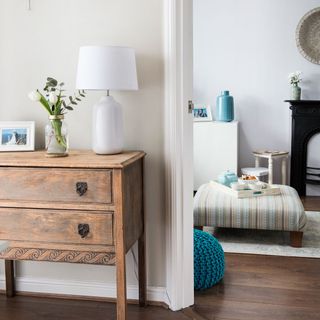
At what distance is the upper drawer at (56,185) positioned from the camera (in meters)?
2.07

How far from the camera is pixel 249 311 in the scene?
249 cm

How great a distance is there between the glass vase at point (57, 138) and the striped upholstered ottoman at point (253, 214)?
1.59 m

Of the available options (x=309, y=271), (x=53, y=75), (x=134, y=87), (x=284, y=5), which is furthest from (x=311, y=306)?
(x=284, y=5)

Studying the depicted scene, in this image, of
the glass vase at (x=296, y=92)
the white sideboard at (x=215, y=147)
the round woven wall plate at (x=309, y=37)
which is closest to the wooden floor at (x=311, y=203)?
the white sideboard at (x=215, y=147)

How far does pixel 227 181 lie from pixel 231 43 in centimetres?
212

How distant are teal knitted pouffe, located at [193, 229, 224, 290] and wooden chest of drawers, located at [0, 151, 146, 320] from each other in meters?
0.70

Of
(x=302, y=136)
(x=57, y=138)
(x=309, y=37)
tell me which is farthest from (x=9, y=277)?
(x=309, y=37)

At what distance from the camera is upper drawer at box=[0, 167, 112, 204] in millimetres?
2068

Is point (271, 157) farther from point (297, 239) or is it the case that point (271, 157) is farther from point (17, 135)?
point (17, 135)

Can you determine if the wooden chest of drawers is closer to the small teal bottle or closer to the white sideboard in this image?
the white sideboard

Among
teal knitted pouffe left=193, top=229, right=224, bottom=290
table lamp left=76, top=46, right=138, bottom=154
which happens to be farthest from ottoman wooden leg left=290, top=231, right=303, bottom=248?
table lamp left=76, top=46, right=138, bottom=154

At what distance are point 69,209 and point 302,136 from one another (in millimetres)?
3872

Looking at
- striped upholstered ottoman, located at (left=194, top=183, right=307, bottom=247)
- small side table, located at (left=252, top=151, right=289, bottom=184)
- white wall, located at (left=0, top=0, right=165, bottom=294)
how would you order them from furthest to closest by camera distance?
small side table, located at (left=252, top=151, right=289, bottom=184), striped upholstered ottoman, located at (left=194, top=183, right=307, bottom=247), white wall, located at (left=0, top=0, right=165, bottom=294)

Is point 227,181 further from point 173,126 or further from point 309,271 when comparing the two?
point 173,126
